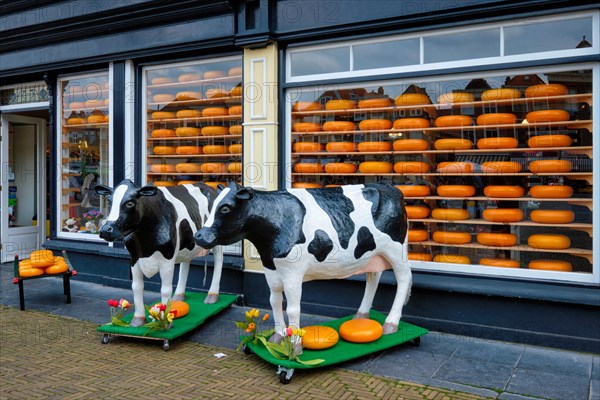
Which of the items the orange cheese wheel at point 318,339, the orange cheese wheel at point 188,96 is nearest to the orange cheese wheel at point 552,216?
the orange cheese wheel at point 318,339

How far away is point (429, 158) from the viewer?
6.60 m

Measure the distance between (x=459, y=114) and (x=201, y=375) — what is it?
438 centimetres

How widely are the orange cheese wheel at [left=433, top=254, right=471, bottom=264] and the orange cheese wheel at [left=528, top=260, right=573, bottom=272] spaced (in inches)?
29.1

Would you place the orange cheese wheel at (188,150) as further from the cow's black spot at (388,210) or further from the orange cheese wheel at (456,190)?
the orange cheese wheel at (456,190)

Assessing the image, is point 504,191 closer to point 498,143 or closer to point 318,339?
point 498,143

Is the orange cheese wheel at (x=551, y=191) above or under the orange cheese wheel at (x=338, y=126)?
under

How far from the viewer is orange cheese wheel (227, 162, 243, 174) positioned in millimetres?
7850

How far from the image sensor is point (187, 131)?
27.3ft

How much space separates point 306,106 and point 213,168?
77.3 inches

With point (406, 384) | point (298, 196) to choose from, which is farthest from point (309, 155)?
point (406, 384)

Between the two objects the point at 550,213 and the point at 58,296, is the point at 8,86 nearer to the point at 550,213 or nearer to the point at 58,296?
the point at 58,296

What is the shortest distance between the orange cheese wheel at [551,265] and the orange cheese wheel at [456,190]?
1.10m

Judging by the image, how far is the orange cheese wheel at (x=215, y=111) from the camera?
8.03 meters

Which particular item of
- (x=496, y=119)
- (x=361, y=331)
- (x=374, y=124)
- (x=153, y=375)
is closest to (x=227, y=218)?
(x=153, y=375)
